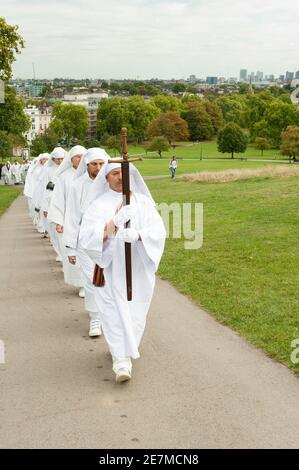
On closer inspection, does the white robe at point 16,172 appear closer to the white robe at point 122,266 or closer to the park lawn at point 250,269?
the park lawn at point 250,269

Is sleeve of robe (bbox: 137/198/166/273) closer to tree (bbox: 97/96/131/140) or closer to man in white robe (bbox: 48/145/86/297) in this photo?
man in white robe (bbox: 48/145/86/297)

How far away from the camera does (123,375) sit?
241 inches

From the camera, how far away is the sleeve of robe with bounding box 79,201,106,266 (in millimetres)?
6438

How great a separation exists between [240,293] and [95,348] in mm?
2835

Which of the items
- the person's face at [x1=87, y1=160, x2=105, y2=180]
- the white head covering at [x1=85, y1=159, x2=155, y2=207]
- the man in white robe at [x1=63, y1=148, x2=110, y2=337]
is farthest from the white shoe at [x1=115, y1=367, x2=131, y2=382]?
the person's face at [x1=87, y1=160, x2=105, y2=180]

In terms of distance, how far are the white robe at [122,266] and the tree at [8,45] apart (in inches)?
1208

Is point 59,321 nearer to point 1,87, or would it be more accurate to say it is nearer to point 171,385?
point 171,385

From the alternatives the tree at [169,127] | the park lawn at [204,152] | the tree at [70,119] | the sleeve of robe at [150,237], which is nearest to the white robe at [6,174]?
the sleeve of robe at [150,237]

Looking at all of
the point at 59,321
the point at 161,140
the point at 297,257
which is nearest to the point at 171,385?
the point at 59,321

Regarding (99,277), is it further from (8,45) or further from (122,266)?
(8,45)

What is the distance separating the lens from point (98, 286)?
21.5ft

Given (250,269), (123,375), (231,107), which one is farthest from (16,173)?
(231,107)

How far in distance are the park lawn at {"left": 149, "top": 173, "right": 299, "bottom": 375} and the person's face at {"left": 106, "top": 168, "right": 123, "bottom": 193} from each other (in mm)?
2282

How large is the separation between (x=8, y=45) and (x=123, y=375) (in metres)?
32.5
